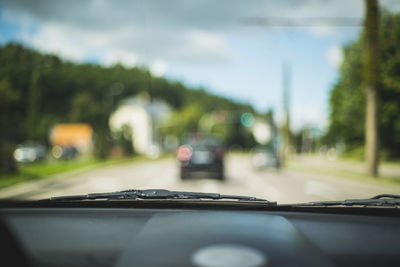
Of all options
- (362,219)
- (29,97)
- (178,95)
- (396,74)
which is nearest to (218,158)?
(396,74)

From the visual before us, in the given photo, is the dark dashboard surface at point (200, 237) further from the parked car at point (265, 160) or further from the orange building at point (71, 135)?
the orange building at point (71, 135)

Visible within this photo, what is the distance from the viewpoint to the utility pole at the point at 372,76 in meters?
17.0

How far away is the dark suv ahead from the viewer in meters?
17.0

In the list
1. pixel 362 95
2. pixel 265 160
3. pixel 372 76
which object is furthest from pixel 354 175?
pixel 362 95

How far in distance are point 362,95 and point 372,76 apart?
16.6 meters

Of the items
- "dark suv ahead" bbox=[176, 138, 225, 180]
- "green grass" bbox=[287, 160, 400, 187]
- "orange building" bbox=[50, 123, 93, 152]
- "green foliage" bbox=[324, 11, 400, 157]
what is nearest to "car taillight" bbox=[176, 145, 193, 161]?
"dark suv ahead" bbox=[176, 138, 225, 180]

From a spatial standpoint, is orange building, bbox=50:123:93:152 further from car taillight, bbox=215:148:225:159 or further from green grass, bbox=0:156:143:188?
car taillight, bbox=215:148:225:159

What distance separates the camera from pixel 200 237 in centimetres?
241

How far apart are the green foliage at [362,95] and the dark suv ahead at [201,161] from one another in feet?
26.4

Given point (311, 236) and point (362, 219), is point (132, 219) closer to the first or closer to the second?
point (311, 236)

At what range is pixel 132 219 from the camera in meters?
2.94

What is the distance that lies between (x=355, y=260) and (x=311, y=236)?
37cm

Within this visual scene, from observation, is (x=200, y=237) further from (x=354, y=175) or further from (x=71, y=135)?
(x=71, y=135)

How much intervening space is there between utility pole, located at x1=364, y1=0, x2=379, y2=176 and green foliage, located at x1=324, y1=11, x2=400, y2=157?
0.31m
